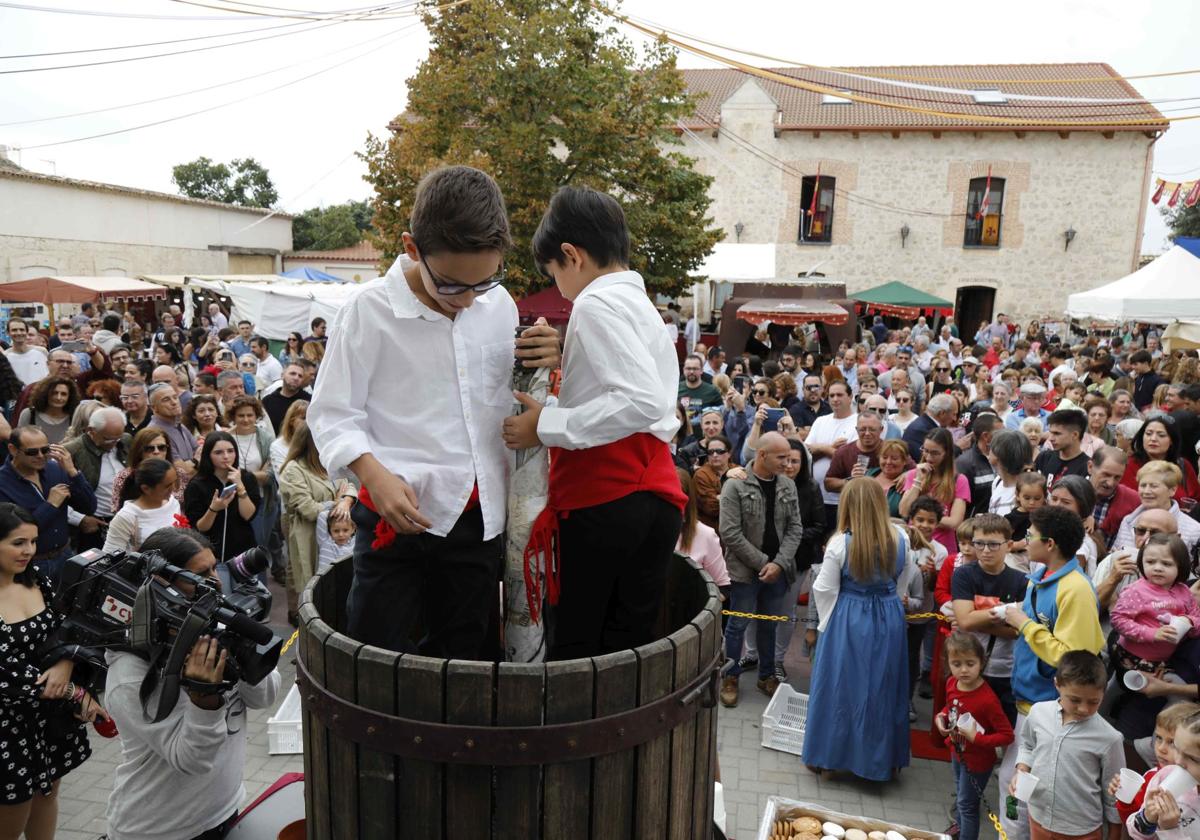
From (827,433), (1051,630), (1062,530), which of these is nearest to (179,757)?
(1051,630)

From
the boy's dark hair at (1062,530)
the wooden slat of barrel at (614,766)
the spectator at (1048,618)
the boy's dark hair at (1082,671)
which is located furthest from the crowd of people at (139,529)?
the boy's dark hair at (1062,530)

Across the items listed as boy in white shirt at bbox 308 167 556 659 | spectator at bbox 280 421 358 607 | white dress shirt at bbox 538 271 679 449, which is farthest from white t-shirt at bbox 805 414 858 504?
boy in white shirt at bbox 308 167 556 659

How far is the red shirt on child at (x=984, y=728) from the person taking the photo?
4562mm

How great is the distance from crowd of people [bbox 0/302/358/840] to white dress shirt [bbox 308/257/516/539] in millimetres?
1074

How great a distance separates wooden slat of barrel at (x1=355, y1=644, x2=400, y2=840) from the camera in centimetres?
189

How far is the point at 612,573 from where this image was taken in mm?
2475

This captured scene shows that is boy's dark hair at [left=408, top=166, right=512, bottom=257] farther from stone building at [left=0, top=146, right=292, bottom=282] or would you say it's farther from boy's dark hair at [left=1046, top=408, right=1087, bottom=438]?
stone building at [left=0, top=146, right=292, bottom=282]

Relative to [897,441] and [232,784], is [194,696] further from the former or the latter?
[897,441]

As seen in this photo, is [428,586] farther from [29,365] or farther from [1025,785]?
[29,365]

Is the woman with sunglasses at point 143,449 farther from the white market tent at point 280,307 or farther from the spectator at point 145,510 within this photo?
the white market tent at point 280,307

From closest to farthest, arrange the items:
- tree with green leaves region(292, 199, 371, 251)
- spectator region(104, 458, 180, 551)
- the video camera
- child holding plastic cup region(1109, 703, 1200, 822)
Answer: the video camera → child holding plastic cup region(1109, 703, 1200, 822) → spectator region(104, 458, 180, 551) → tree with green leaves region(292, 199, 371, 251)

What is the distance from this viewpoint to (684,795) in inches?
86.1

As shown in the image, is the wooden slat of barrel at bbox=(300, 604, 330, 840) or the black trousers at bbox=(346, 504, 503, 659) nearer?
the wooden slat of barrel at bbox=(300, 604, 330, 840)

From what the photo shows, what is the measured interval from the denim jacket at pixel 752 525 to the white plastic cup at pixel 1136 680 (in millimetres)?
2398
